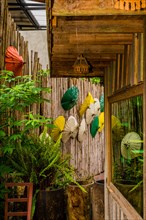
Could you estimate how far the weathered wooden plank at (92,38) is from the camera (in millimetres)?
2826

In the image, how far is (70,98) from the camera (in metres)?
7.35

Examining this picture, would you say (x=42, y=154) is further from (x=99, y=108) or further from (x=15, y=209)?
(x=99, y=108)

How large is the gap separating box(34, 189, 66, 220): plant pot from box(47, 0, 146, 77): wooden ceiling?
1934 millimetres

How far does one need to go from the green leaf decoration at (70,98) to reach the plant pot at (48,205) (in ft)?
8.67

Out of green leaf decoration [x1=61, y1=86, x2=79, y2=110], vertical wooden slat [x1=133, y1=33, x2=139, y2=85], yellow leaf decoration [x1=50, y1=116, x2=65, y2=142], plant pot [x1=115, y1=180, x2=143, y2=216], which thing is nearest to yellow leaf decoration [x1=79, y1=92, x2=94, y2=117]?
green leaf decoration [x1=61, y1=86, x2=79, y2=110]

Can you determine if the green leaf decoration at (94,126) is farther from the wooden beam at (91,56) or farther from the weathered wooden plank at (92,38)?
the weathered wooden plank at (92,38)

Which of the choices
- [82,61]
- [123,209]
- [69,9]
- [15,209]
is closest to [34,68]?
[15,209]

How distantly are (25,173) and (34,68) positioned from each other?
228cm

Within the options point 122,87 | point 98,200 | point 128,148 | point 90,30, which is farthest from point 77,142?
point 90,30

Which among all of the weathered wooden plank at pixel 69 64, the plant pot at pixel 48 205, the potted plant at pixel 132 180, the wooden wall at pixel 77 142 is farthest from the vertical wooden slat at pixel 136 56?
the wooden wall at pixel 77 142

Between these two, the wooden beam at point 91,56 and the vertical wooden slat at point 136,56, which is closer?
the vertical wooden slat at point 136,56

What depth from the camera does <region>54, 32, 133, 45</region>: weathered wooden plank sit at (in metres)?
2.83

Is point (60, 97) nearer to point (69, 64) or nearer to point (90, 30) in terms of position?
point (69, 64)

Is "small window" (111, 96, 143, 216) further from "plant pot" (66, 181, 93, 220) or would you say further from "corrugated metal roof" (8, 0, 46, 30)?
"corrugated metal roof" (8, 0, 46, 30)
